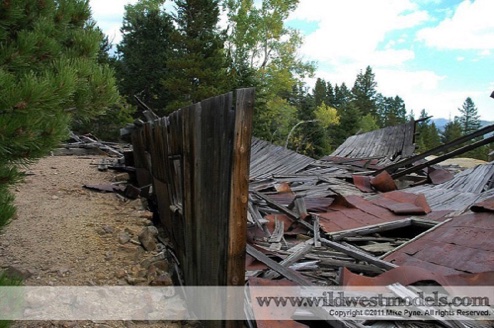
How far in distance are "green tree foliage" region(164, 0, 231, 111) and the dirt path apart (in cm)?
1532

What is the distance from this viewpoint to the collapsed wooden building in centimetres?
212

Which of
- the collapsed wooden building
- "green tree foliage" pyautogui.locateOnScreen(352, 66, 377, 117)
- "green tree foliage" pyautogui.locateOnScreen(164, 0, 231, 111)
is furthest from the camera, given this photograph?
"green tree foliage" pyautogui.locateOnScreen(352, 66, 377, 117)

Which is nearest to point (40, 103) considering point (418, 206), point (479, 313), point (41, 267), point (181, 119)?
point (181, 119)

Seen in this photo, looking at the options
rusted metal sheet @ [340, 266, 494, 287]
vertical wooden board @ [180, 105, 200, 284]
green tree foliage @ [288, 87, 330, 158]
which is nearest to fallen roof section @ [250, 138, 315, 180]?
vertical wooden board @ [180, 105, 200, 284]

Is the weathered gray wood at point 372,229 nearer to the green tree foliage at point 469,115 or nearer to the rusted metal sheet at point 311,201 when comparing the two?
the rusted metal sheet at point 311,201

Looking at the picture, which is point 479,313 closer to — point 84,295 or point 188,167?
point 188,167

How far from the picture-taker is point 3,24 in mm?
1978

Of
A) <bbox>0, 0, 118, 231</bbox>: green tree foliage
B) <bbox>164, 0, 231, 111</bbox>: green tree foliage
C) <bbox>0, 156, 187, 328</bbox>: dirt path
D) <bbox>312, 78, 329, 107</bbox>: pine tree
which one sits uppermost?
<bbox>312, 78, 329, 107</bbox>: pine tree

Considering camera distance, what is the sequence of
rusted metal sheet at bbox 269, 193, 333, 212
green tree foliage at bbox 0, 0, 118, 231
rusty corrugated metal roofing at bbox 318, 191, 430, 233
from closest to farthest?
green tree foliage at bbox 0, 0, 118, 231
rusty corrugated metal roofing at bbox 318, 191, 430, 233
rusted metal sheet at bbox 269, 193, 333, 212

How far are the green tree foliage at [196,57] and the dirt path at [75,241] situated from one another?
50.2ft

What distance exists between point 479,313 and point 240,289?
1508mm

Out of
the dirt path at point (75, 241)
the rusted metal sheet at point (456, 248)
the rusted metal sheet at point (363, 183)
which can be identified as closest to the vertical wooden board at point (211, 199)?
the dirt path at point (75, 241)

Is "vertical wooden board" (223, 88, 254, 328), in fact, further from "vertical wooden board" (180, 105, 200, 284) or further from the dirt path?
the dirt path

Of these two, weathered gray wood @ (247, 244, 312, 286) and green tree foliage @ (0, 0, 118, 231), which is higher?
green tree foliage @ (0, 0, 118, 231)
